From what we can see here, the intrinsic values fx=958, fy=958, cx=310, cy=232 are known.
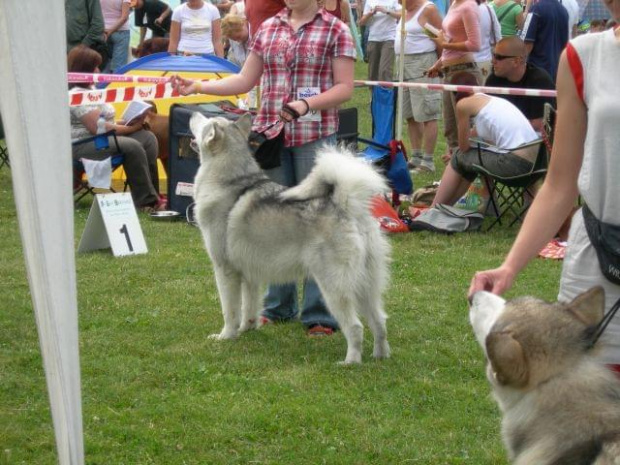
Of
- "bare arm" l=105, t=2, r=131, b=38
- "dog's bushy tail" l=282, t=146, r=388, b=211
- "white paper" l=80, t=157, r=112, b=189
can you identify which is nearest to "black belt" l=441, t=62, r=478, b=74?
"white paper" l=80, t=157, r=112, b=189

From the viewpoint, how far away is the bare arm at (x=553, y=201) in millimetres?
2641

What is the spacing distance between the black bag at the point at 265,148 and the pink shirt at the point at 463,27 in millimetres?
5908

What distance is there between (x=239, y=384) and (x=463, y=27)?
23.6 feet

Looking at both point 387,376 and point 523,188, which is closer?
point 387,376

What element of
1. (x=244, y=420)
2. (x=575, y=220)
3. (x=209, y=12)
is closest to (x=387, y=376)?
(x=244, y=420)

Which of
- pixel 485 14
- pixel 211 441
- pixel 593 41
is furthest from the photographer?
pixel 485 14

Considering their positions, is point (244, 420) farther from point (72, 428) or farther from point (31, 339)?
point (72, 428)

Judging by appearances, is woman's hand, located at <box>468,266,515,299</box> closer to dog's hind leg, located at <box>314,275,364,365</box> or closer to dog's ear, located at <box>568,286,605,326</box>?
dog's ear, located at <box>568,286,605,326</box>

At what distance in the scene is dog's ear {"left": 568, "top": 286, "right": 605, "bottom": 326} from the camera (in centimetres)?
250

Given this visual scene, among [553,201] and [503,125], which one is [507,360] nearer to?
[553,201]

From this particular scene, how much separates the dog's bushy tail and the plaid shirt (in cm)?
29

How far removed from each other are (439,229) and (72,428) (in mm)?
6467

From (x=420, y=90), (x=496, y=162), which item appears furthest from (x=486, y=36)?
(x=496, y=162)

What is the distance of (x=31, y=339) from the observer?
450 centimetres
